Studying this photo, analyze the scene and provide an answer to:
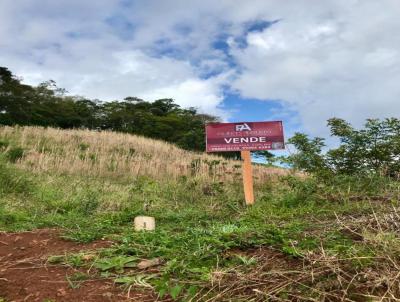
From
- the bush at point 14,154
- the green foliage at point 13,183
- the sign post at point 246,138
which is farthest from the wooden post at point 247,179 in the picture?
the bush at point 14,154

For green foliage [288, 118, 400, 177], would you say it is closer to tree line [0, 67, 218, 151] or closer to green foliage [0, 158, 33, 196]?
green foliage [0, 158, 33, 196]

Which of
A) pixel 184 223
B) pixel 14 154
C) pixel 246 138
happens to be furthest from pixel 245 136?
pixel 14 154

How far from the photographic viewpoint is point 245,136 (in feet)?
25.2

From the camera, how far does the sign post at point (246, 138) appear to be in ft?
24.9

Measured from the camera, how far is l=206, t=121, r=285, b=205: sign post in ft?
24.9

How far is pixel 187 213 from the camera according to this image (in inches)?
215

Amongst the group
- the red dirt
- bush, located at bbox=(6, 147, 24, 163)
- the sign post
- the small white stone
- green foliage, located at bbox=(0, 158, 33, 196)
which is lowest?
the red dirt

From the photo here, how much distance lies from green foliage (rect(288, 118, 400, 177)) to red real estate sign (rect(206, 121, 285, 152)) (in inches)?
30.9

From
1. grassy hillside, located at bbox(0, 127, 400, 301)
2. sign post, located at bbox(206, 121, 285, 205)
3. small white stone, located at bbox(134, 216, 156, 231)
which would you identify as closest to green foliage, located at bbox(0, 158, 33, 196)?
grassy hillside, located at bbox(0, 127, 400, 301)

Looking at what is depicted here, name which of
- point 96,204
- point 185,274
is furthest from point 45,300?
point 96,204

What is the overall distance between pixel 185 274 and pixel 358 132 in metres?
6.02

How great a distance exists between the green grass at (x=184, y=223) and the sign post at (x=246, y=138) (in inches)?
29.9

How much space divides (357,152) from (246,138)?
1.93 meters

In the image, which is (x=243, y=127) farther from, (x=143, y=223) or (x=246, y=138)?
(x=143, y=223)
